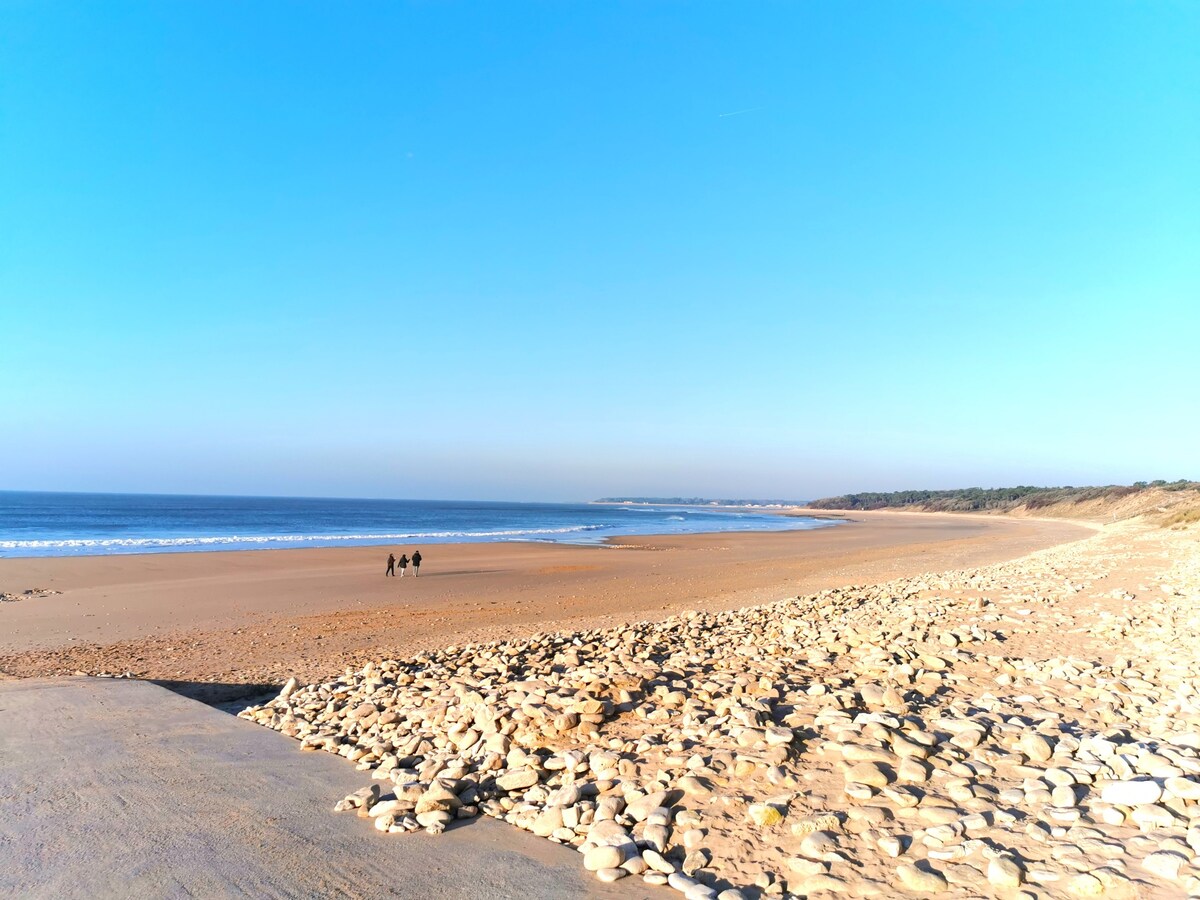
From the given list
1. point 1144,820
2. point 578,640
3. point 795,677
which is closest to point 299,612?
point 578,640

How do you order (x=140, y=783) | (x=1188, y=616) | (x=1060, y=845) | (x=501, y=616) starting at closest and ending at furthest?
(x=1060, y=845), (x=140, y=783), (x=1188, y=616), (x=501, y=616)

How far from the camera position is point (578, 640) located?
33.0 ft

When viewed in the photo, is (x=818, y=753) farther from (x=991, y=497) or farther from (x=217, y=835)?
(x=991, y=497)

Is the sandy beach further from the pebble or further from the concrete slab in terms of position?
the pebble

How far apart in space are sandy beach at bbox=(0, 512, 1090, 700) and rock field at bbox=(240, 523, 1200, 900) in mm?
4661

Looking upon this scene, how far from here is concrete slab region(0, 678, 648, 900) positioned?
3646 millimetres

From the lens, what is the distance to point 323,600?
19.1 metres

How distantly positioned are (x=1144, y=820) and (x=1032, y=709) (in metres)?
2.10

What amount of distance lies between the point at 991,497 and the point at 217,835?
149 m

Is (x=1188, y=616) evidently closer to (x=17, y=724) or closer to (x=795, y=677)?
(x=795, y=677)

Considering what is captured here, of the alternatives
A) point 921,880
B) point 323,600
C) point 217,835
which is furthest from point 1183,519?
point 217,835

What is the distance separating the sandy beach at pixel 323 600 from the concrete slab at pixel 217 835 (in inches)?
137

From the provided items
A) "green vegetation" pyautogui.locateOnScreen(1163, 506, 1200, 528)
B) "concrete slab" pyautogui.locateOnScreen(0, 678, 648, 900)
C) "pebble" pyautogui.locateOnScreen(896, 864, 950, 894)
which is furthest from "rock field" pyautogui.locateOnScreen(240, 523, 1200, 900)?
"green vegetation" pyautogui.locateOnScreen(1163, 506, 1200, 528)

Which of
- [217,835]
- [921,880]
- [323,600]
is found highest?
[921,880]
